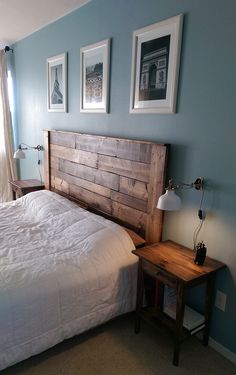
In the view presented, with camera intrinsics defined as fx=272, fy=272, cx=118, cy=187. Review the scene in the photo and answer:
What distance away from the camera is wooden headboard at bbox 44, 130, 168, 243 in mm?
1991

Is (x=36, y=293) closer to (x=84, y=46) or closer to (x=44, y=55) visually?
(x=84, y=46)

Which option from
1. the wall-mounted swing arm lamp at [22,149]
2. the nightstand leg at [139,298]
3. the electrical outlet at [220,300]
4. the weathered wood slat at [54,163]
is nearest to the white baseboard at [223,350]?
the electrical outlet at [220,300]

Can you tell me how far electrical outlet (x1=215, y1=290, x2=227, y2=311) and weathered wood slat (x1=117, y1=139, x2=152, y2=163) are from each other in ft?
3.29

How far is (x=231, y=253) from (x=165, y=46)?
141 centimetres

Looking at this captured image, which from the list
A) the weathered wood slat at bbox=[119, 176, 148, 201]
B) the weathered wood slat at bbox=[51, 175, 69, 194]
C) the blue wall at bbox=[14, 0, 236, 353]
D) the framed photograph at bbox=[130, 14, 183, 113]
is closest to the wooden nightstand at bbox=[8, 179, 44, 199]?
the weathered wood slat at bbox=[51, 175, 69, 194]

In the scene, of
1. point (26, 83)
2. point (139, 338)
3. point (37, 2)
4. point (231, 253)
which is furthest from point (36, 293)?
point (26, 83)

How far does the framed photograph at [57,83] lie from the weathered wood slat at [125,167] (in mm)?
1010

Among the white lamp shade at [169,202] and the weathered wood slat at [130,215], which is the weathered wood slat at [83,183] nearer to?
the weathered wood slat at [130,215]

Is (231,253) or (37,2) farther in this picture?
(37,2)

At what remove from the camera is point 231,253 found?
165 centimetres

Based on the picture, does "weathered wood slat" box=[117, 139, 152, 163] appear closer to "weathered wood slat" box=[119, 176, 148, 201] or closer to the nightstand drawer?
"weathered wood slat" box=[119, 176, 148, 201]

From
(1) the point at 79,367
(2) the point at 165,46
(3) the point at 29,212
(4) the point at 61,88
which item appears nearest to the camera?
(1) the point at 79,367

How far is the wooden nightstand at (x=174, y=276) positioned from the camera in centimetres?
156

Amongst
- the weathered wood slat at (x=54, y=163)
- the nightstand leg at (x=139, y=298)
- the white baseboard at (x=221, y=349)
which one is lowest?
the white baseboard at (x=221, y=349)
